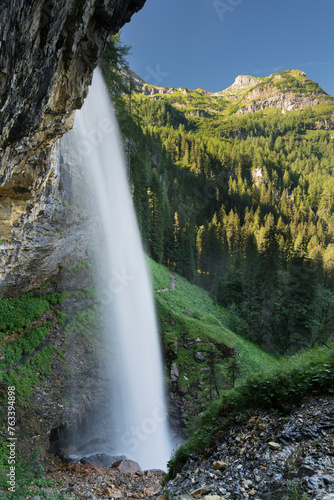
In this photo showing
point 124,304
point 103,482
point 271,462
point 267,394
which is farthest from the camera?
point 124,304

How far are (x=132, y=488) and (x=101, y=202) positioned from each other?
16429 mm

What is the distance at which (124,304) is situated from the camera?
18.8m

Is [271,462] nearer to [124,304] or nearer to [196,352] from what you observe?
[196,352]

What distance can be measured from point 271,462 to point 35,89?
827cm

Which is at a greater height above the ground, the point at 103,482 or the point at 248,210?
the point at 248,210

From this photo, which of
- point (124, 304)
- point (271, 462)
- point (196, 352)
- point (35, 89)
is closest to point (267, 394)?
point (271, 462)

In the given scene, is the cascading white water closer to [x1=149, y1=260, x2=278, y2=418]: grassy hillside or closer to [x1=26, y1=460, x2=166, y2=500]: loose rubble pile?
[x1=149, y1=260, x2=278, y2=418]: grassy hillside

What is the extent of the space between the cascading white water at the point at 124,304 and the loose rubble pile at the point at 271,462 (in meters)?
10.2

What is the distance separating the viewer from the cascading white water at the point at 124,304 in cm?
1334

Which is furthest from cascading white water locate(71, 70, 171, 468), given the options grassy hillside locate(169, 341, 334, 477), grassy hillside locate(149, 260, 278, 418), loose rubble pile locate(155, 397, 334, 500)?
loose rubble pile locate(155, 397, 334, 500)

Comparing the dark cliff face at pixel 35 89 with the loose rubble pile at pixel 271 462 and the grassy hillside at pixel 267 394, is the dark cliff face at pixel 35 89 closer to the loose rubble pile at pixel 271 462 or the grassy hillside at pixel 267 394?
the loose rubble pile at pixel 271 462

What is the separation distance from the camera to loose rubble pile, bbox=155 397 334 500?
2787 mm

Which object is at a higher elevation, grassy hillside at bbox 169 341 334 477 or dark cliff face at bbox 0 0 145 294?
dark cliff face at bbox 0 0 145 294

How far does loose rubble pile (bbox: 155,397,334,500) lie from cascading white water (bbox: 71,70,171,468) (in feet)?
33.3
